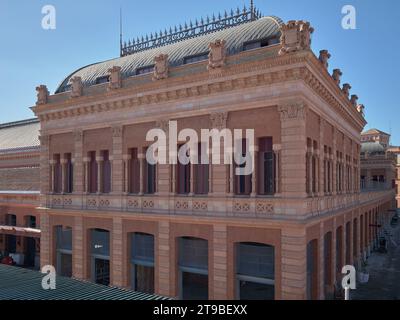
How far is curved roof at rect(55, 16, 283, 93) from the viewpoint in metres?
21.0

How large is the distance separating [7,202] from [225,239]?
26.6m

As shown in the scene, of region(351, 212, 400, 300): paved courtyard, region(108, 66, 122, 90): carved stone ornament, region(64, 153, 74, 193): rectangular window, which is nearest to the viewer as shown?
region(108, 66, 122, 90): carved stone ornament

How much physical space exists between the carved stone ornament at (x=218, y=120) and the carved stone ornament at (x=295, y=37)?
4285mm

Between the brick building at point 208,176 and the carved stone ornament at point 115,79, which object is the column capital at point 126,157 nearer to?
the brick building at point 208,176

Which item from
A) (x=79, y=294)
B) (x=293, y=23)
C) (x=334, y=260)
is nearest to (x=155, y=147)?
(x=293, y=23)

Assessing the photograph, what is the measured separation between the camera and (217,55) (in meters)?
19.2

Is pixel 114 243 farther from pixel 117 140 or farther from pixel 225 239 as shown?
pixel 225 239

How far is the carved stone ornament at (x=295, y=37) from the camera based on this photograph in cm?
1691

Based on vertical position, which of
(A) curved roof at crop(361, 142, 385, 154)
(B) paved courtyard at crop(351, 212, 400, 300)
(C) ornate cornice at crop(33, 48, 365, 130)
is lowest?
(B) paved courtyard at crop(351, 212, 400, 300)

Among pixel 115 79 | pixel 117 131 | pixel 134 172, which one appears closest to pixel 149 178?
pixel 134 172

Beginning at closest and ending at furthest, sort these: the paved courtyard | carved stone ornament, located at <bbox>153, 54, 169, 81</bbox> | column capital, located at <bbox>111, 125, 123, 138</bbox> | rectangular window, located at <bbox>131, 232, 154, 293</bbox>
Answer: carved stone ornament, located at <bbox>153, 54, 169, 81</bbox> < rectangular window, located at <bbox>131, 232, 154, 293</bbox> < column capital, located at <bbox>111, 125, 123, 138</bbox> < the paved courtyard

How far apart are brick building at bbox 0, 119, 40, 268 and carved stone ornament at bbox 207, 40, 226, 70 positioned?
71.2ft

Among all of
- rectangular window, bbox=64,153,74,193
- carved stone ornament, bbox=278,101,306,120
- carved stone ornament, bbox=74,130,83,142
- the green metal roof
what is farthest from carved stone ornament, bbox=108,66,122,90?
the green metal roof

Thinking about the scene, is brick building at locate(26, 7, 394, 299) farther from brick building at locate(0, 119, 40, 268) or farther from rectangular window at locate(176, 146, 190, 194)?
brick building at locate(0, 119, 40, 268)
